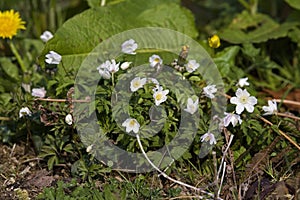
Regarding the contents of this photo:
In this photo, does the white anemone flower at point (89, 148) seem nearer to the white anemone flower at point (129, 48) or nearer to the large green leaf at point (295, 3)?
the white anemone flower at point (129, 48)

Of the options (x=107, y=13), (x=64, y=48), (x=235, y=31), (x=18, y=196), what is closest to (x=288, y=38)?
(x=235, y=31)

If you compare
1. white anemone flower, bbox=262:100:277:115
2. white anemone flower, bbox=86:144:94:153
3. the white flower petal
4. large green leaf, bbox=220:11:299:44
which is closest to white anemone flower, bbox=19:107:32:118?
white anemone flower, bbox=86:144:94:153

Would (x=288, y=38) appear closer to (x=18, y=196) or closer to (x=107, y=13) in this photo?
(x=107, y=13)

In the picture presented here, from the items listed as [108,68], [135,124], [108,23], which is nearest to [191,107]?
[135,124]

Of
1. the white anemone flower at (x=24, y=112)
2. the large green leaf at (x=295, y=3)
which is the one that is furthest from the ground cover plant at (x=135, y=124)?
the large green leaf at (x=295, y=3)

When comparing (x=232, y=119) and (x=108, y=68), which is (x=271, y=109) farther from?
(x=108, y=68)

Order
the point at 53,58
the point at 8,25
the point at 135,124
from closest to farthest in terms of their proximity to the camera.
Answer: the point at 135,124 < the point at 53,58 < the point at 8,25

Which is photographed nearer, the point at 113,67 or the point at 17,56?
the point at 113,67
